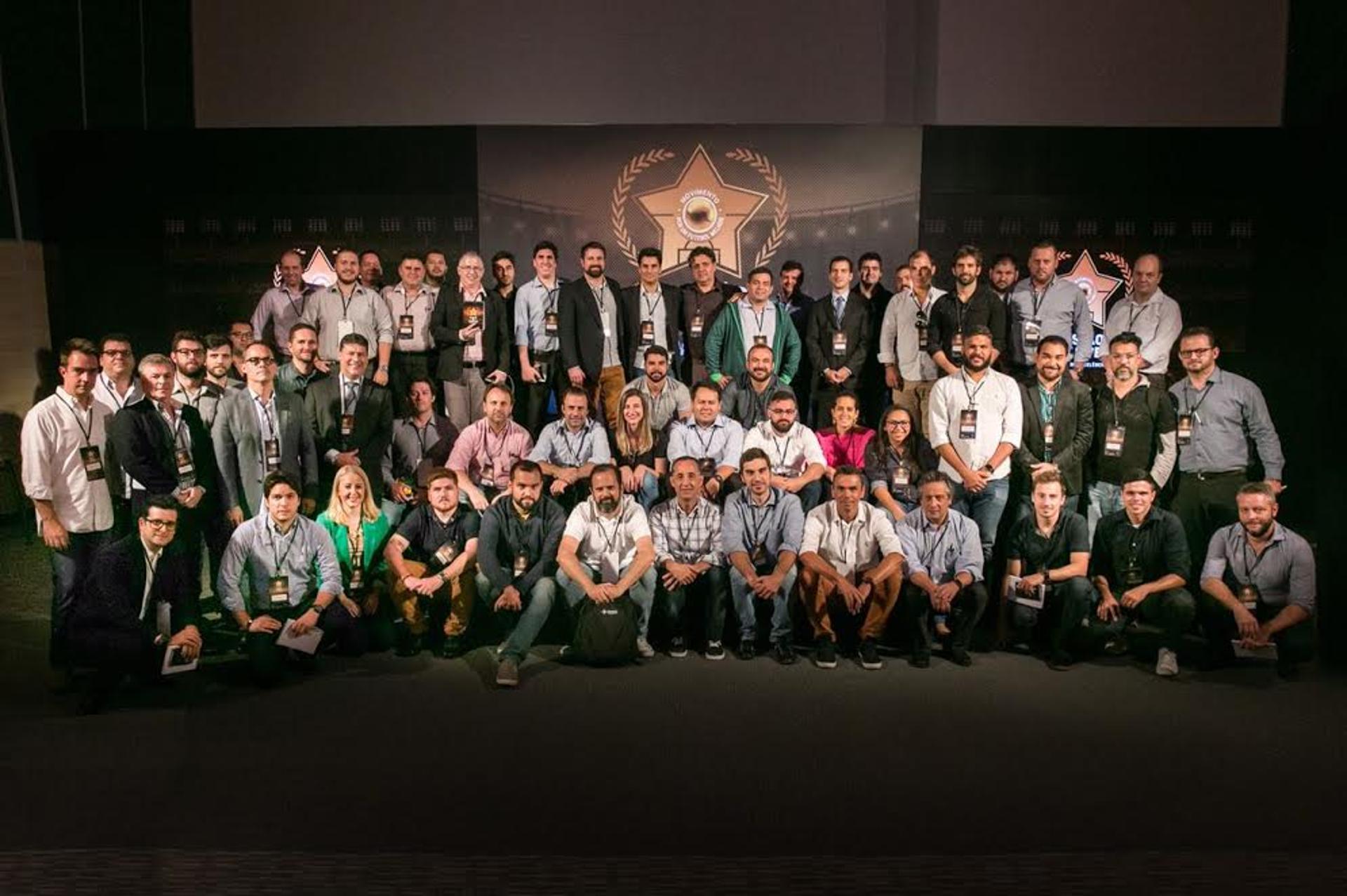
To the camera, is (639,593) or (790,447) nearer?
(639,593)

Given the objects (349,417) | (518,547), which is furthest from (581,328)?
(518,547)

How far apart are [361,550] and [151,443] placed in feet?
3.37

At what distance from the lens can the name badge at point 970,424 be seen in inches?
217

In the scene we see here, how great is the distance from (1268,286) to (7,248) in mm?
8532

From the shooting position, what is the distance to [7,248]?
7605 mm

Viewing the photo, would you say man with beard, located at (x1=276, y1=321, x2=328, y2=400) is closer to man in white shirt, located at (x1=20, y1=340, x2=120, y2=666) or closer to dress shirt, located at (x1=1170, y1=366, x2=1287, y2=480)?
man in white shirt, located at (x1=20, y1=340, x2=120, y2=666)

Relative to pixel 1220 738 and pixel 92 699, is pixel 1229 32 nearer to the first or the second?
pixel 1220 738

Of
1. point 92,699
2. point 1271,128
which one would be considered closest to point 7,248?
point 92,699

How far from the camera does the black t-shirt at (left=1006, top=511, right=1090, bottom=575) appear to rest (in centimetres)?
512

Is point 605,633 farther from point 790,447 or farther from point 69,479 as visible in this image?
point 69,479

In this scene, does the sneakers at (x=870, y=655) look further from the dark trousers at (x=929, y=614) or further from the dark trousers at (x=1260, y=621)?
the dark trousers at (x=1260, y=621)

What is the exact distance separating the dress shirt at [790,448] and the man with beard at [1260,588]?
1906mm

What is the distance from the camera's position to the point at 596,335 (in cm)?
643

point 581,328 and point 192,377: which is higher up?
point 581,328
